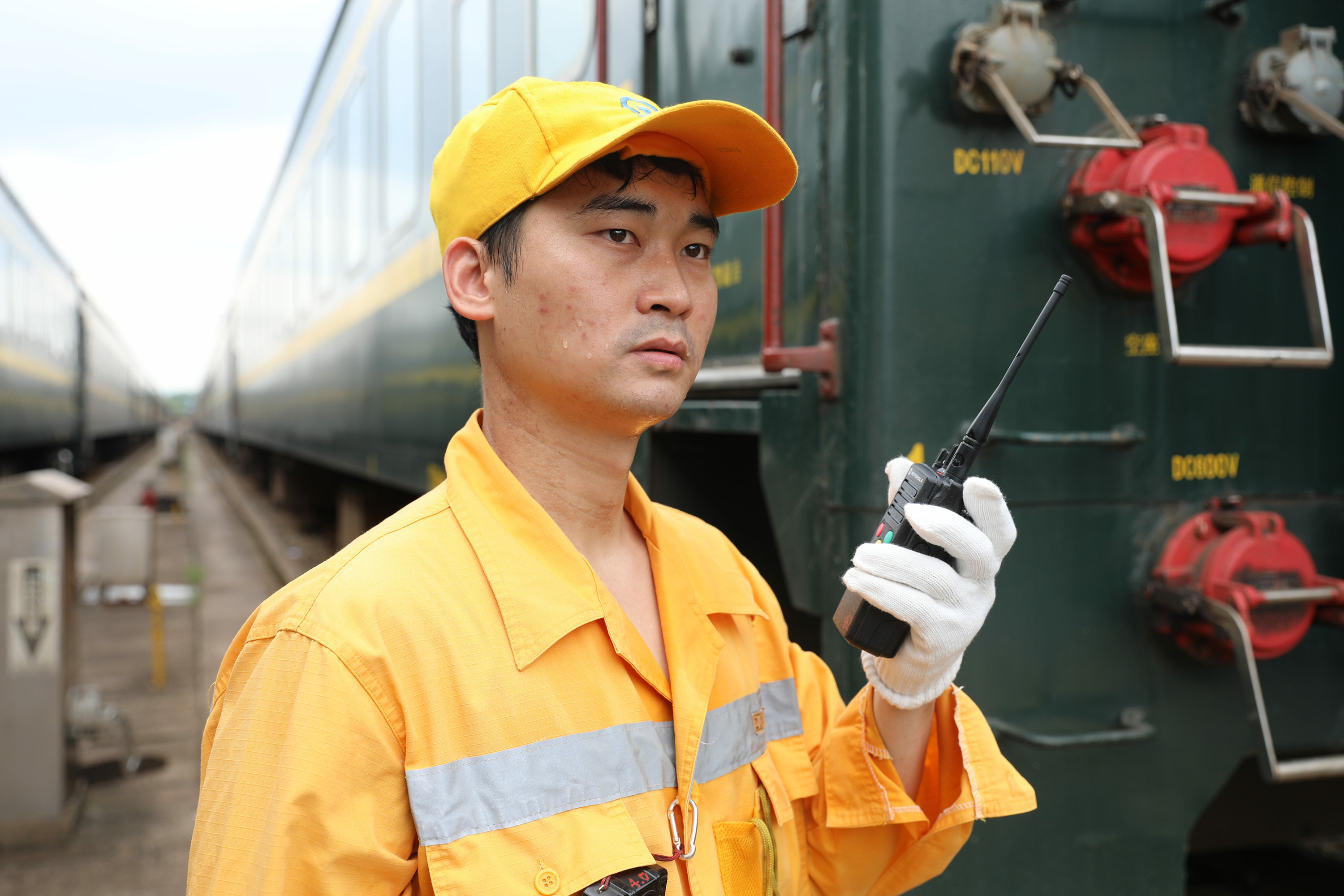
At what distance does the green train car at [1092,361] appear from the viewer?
81.2 inches

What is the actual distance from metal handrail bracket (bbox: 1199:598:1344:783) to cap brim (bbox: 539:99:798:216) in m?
1.25

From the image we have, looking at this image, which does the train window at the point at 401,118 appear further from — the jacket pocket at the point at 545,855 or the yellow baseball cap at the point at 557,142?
the jacket pocket at the point at 545,855

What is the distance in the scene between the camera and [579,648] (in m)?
1.19

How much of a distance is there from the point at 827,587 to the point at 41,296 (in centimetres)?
1753

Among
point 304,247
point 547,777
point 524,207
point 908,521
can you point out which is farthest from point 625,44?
point 304,247

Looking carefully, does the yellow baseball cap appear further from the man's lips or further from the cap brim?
the man's lips

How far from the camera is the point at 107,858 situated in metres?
4.08

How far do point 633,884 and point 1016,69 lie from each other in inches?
63.8

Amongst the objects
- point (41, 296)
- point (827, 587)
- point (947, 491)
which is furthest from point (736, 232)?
point (41, 296)

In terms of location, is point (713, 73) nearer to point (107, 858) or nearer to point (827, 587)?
point (827, 587)

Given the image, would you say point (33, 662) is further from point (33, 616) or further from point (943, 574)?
point (943, 574)

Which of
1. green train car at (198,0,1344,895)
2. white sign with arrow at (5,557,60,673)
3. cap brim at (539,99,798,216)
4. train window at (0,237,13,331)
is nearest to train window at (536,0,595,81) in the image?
green train car at (198,0,1344,895)

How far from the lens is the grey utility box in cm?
423

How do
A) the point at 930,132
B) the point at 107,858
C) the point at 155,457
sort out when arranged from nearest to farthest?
the point at 930,132
the point at 107,858
the point at 155,457
